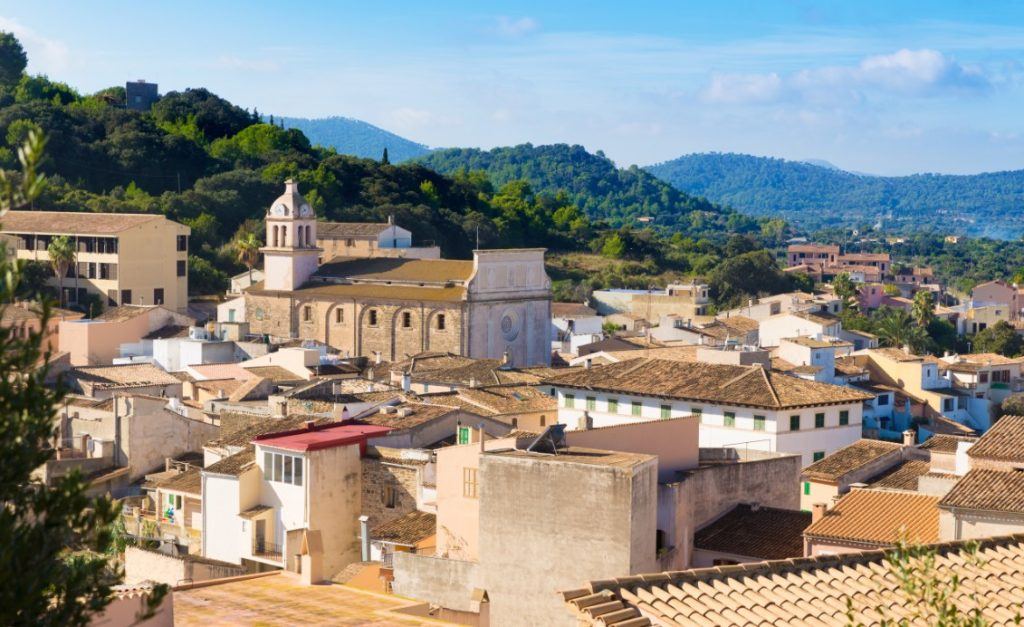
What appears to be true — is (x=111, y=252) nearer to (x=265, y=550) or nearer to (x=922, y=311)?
(x=922, y=311)

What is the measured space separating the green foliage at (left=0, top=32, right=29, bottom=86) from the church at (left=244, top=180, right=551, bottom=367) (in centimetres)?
5677

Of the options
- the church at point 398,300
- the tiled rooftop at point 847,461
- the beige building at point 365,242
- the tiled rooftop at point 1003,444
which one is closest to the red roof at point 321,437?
the tiled rooftop at point 847,461

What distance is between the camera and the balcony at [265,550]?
23.2 metres

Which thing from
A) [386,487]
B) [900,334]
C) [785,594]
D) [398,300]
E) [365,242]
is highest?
[365,242]

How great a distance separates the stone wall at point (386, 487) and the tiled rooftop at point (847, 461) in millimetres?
8379

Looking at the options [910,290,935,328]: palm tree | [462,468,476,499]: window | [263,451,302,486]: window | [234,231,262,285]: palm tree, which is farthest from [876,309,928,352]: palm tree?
[462,468,476,499]: window

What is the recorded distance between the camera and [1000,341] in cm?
8231

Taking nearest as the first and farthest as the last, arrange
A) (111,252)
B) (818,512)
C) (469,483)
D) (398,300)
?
1. (469,483)
2. (818,512)
3. (398,300)
4. (111,252)

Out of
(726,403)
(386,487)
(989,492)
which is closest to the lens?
(989,492)

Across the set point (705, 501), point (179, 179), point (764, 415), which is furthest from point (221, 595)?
point (179, 179)

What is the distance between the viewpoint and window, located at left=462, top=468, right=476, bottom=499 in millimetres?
19359

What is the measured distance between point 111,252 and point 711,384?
116 ft

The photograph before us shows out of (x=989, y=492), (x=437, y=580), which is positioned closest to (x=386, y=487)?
(x=437, y=580)

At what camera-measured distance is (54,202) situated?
7825 centimetres
